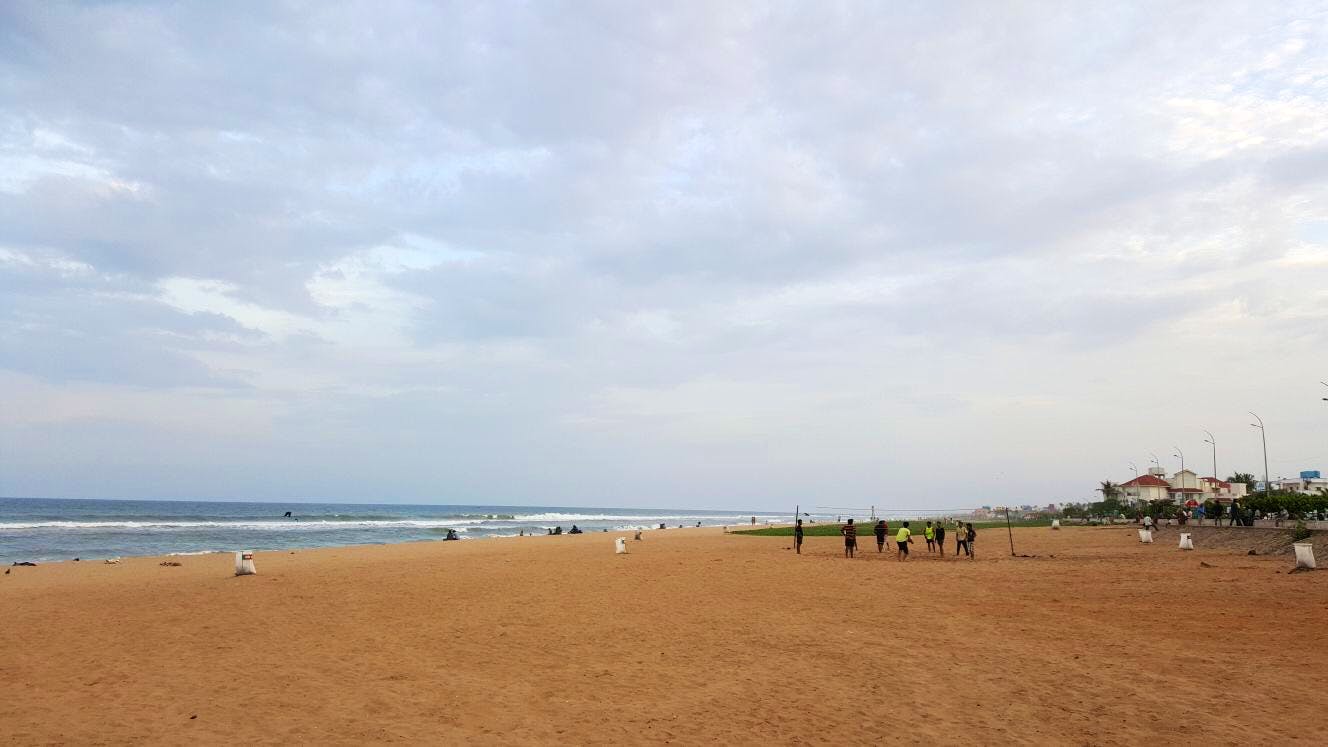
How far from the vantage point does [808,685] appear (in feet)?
33.3

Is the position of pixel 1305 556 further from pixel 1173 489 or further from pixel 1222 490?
pixel 1222 490

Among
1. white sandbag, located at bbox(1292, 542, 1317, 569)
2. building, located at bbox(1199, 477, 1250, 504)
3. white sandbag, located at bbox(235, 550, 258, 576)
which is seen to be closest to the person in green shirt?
white sandbag, located at bbox(1292, 542, 1317, 569)

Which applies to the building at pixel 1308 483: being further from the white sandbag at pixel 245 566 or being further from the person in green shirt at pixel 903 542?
the white sandbag at pixel 245 566

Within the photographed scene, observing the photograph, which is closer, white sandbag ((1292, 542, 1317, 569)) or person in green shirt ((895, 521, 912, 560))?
white sandbag ((1292, 542, 1317, 569))

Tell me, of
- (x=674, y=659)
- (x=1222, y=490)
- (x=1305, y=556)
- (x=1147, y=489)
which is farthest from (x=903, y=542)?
(x=1222, y=490)

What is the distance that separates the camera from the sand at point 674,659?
8.48 meters

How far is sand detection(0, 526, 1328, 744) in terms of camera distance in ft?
27.8

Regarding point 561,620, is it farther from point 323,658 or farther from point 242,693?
point 242,693

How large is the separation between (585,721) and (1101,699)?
6.27 metres

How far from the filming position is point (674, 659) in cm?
1173

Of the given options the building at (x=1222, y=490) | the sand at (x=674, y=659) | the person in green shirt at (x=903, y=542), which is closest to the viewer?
the sand at (x=674, y=659)

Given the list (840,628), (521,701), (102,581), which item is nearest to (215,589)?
(102,581)

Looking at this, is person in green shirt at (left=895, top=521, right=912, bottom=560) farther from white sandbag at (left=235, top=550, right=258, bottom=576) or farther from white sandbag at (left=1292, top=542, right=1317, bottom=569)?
white sandbag at (left=235, top=550, right=258, bottom=576)

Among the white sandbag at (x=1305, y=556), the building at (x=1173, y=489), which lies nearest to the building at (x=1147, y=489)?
the building at (x=1173, y=489)
